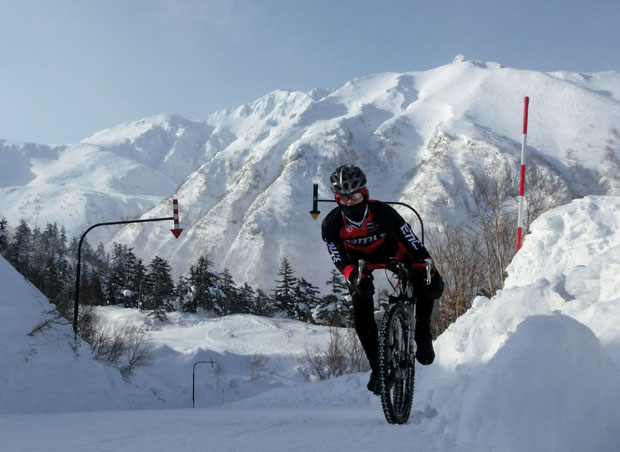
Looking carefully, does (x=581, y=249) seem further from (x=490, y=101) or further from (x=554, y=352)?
(x=490, y=101)

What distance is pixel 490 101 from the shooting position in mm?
176375

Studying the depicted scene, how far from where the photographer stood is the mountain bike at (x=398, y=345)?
466 centimetres

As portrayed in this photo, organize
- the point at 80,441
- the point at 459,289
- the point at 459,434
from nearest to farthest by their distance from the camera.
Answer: the point at 459,434, the point at 80,441, the point at 459,289

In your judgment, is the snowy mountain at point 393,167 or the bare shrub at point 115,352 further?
the snowy mountain at point 393,167

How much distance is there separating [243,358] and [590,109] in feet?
475

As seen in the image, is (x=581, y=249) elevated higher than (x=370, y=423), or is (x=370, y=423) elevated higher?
(x=581, y=249)

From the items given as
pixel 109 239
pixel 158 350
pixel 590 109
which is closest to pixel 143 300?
pixel 158 350

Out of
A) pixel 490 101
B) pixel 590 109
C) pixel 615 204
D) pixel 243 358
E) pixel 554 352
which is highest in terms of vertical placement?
pixel 490 101

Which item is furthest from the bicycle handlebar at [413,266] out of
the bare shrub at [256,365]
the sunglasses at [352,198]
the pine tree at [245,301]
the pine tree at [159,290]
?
the pine tree at [245,301]

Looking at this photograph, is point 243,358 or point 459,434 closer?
point 459,434

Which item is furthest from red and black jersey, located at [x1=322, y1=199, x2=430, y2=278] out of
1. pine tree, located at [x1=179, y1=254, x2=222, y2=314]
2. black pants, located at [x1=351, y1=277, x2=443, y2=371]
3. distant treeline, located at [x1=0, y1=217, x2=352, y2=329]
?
pine tree, located at [x1=179, y1=254, x2=222, y2=314]

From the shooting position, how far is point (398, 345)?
195 inches

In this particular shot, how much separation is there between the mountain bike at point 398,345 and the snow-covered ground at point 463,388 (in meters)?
0.22

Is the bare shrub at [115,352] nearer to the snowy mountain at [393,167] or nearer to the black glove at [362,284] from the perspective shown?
the black glove at [362,284]
